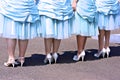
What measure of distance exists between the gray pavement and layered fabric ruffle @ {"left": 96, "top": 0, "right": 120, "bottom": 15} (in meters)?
0.95

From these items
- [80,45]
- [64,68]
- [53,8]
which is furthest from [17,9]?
[80,45]

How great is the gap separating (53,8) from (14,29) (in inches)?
31.8

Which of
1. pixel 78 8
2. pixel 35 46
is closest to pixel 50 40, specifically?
pixel 78 8

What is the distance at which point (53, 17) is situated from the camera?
267 inches

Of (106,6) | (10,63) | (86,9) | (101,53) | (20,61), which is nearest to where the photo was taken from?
(10,63)

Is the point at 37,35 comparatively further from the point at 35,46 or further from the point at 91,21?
the point at 35,46

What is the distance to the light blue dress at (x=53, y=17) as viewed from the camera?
22.2ft

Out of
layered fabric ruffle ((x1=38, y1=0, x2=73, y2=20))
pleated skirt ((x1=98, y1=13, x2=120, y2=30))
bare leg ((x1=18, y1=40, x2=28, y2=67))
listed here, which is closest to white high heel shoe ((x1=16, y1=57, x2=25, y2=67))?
bare leg ((x1=18, y1=40, x2=28, y2=67))

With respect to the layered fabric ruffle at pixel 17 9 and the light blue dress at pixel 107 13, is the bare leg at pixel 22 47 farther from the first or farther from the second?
the light blue dress at pixel 107 13

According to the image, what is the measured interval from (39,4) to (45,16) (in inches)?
9.5

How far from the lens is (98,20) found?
7.56m

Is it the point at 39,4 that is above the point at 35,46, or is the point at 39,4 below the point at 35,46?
above

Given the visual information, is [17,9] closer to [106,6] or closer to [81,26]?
[81,26]

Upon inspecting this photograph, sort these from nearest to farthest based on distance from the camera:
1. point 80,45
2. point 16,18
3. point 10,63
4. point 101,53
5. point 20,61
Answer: point 16,18, point 10,63, point 20,61, point 80,45, point 101,53
